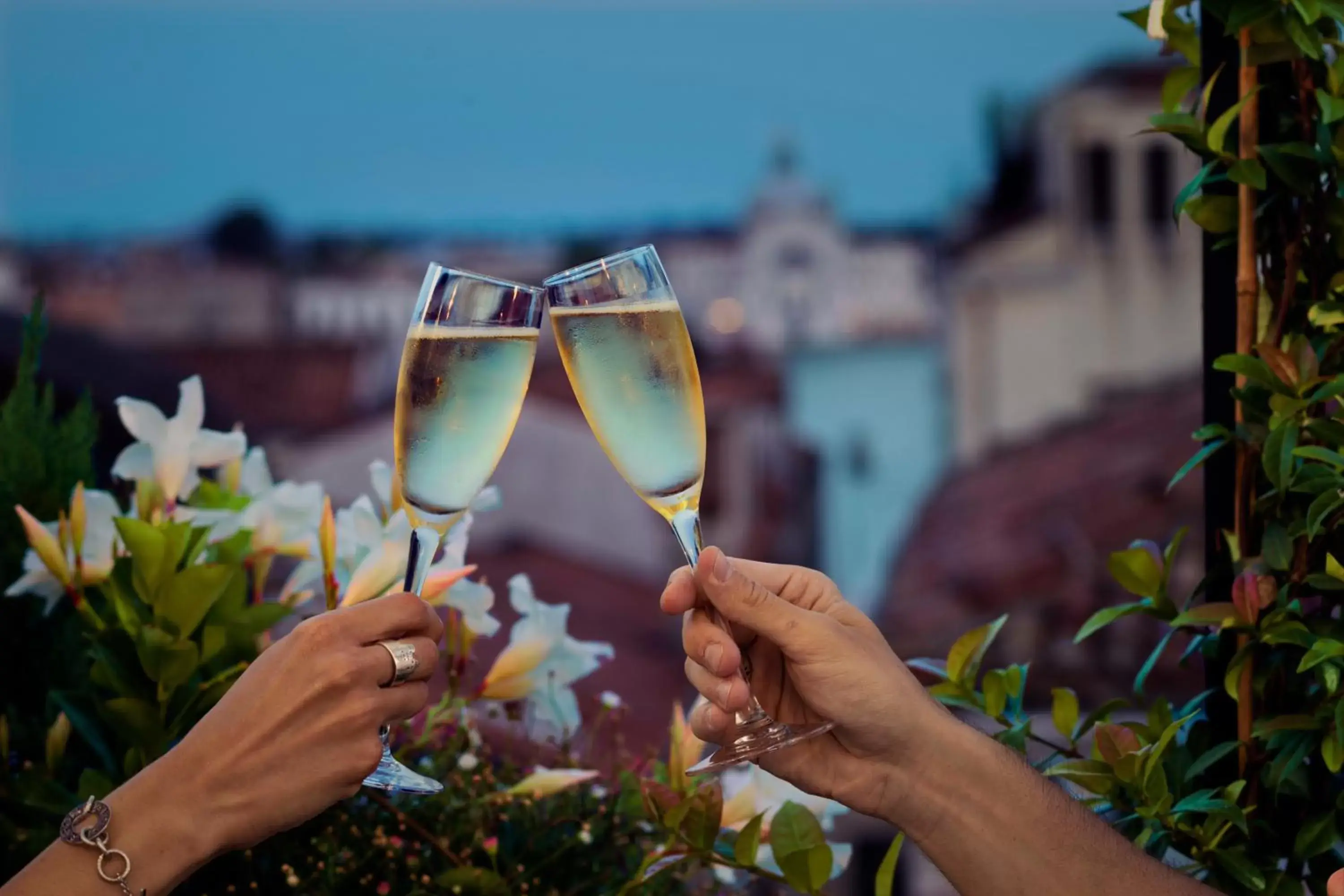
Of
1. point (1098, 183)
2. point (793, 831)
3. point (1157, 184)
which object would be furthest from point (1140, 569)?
point (1157, 184)

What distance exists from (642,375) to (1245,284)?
53cm

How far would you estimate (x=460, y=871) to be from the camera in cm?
119

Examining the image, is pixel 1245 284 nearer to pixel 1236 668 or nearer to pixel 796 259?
pixel 1236 668

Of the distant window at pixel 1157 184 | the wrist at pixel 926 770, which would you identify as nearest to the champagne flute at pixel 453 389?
the wrist at pixel 926 770

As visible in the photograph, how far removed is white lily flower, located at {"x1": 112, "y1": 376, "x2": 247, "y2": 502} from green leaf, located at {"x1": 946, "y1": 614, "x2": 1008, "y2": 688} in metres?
0.63

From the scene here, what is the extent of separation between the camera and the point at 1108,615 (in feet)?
4.12

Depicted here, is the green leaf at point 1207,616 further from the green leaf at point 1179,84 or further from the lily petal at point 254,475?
the lily petal at point 254,475

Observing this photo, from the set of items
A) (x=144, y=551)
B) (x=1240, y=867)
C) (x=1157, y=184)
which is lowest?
(x=1157, y=184)

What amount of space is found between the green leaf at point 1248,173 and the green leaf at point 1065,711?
44 centimetres

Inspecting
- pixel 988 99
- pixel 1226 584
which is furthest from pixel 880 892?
pixel 988 99

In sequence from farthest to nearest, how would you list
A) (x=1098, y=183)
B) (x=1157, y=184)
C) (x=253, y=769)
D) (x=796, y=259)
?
(x=796, y=259)
(x=1157, y=184)
(x=1098, y=183)
(x=253, y=769)

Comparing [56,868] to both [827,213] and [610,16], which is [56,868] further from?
[610,16]

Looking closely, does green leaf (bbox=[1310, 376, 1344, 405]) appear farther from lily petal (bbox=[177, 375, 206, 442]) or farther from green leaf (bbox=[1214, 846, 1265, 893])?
lily petal (bbox=[177, 375, 206, 442])

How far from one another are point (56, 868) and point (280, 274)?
18299 millimetres
